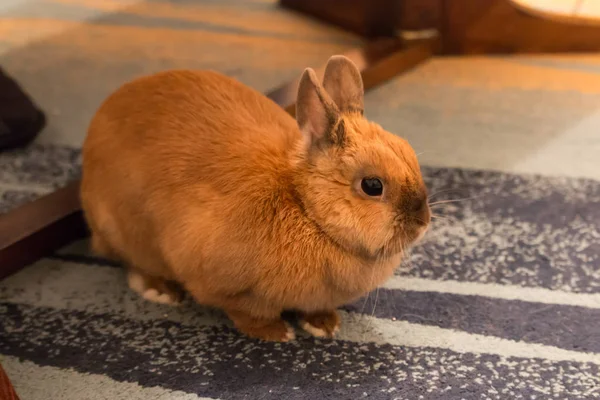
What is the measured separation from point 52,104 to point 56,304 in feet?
2.64

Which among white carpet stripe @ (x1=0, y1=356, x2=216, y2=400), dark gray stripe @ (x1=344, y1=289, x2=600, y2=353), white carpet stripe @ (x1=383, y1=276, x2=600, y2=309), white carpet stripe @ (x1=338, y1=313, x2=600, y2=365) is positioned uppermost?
white carpet stripe @ (x1=383, y1=276, x2=600, y2=309)

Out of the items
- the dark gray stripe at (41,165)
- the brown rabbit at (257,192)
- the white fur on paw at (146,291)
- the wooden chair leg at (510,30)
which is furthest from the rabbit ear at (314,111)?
the wooden chair leg at (510,30)

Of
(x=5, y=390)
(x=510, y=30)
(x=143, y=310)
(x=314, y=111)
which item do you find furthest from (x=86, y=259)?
(x=510, y=30)

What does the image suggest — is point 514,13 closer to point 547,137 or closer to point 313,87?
point 547,137

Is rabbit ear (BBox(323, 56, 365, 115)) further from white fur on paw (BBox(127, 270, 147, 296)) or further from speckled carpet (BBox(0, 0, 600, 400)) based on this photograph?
white fur on paw (BBox(127, 270, 147, 296))

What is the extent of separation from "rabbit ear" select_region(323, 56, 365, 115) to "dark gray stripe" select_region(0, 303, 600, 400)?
0.43 metres

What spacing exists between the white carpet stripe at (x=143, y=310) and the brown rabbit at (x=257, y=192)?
8 centimetres

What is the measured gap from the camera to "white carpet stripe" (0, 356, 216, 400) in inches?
38.4

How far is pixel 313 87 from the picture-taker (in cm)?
86

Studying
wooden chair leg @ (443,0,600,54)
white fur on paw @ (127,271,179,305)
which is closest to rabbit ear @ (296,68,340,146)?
white fur on paw @ (127,271,179,305)

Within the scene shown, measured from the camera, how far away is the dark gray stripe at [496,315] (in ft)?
3.44

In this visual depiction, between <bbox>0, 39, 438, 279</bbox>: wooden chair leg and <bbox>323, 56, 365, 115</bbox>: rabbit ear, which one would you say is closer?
<bbox>323, 56, 365, 115</bbox>: rabbit ear

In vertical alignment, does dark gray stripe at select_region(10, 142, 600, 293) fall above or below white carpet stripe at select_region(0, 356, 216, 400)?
above

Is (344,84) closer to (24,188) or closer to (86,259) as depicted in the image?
(86,259)
